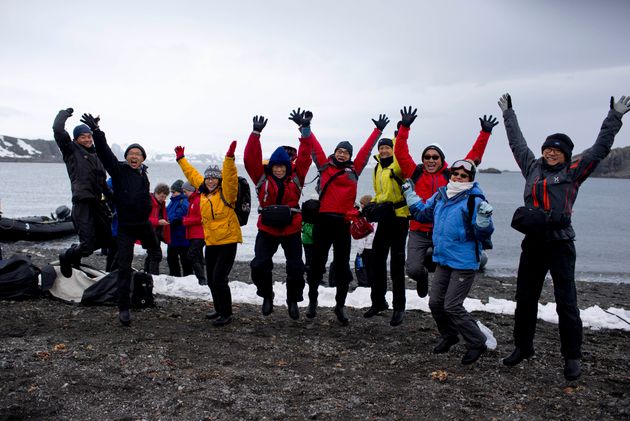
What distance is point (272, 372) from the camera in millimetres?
5816

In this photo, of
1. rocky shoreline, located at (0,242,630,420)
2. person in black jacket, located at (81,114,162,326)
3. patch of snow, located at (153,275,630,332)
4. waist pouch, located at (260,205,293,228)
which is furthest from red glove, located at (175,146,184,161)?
patch of snow, located at (153,275,630,332)

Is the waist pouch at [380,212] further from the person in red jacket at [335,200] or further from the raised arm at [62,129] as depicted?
the raised arm at [62,129]

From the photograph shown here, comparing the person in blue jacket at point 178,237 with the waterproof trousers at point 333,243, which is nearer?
the waterproof trousers at point 333,243

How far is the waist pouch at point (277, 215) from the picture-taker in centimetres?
714

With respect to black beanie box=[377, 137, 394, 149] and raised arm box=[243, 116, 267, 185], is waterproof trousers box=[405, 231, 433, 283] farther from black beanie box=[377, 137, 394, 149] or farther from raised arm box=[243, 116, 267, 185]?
raised arm box=[243, 116, 267, 185]

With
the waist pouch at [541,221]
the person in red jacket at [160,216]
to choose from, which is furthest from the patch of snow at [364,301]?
the waist pouch at [541,221]

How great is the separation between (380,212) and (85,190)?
4.06 meters

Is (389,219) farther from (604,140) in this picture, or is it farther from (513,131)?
(604,140)

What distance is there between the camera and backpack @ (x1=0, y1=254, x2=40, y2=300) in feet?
28.1

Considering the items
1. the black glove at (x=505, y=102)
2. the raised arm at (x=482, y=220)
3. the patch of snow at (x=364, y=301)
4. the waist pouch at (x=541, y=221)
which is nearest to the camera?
the waist pouch at (x=541, y=221)

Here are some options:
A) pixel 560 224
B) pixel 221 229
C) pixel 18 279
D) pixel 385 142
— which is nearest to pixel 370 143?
pixel 385 142

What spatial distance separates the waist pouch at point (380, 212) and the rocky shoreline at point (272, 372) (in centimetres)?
154

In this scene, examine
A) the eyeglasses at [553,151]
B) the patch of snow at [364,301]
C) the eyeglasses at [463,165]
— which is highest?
the eyeglasses at [553,151]

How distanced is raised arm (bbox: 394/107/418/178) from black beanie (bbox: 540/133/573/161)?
1758 mm
